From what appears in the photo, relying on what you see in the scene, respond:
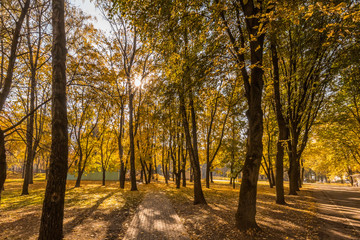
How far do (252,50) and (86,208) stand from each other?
414 inches

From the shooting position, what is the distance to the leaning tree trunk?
181 inches

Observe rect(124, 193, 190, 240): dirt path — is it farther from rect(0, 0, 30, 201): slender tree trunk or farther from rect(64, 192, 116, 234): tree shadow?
rect(0, 0, 30, 201): slender tree trunk

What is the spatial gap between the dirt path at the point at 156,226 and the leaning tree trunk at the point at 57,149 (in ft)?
7.06

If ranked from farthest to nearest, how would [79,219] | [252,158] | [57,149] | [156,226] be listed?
[79,219] < [156,226] < [252,158] < [57,149]

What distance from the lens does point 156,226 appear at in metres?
6.73

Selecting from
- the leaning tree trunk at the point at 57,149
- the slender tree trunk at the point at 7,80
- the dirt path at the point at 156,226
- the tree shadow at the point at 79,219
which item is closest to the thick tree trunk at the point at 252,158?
the dirt path at the point at 156,226

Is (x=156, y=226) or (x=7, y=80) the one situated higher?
(x=7, y=80)

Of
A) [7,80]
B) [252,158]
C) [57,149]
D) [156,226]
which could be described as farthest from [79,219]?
[252,158]

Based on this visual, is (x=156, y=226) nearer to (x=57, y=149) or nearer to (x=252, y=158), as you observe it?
(x=252, y=158)

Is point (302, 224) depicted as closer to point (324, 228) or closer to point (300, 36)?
point (324, 228)

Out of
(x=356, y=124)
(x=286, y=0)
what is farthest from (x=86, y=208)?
(x=356, y=124)

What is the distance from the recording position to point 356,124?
18.9m

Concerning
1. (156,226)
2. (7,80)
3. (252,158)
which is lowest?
(156,226)

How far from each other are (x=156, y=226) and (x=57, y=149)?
4524 mm
